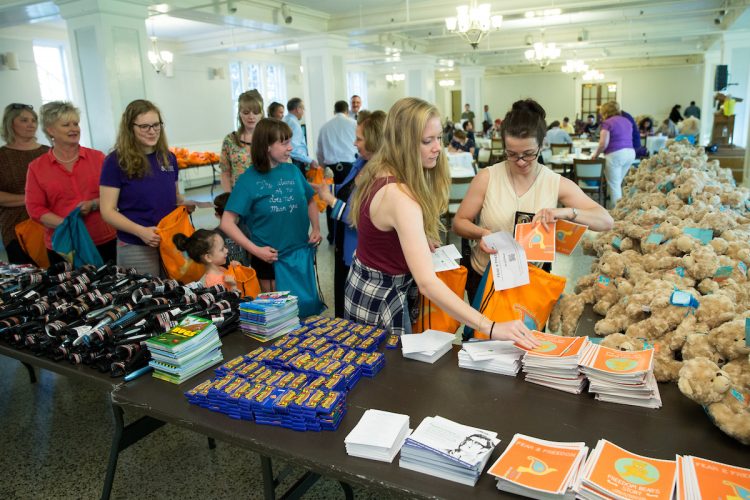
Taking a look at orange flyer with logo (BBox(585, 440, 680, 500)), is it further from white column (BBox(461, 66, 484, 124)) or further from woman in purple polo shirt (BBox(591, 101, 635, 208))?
white column (BBox(461, 66, 484, 124))

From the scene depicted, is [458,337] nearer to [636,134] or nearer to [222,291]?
[222,291]

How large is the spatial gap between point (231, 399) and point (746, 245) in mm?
2035

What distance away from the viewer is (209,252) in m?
2.92

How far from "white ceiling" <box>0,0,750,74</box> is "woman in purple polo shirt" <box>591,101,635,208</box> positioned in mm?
2035

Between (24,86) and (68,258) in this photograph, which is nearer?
(68,258)

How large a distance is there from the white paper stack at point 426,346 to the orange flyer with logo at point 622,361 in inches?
19.3

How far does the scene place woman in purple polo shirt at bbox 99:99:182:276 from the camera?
8.99ft

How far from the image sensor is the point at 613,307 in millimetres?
2064

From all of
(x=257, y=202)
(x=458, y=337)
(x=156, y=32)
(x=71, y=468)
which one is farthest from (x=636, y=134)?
(x=156, y=32)

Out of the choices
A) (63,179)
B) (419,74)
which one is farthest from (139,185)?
(419,74)

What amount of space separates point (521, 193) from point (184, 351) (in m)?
1.43

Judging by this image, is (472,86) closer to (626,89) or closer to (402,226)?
(626,89)

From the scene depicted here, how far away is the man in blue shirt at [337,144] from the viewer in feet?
22.8

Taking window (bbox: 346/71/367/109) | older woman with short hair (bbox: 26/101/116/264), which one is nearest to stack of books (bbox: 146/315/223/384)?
older woman with short hair (bbox: 26/101/116/264)
